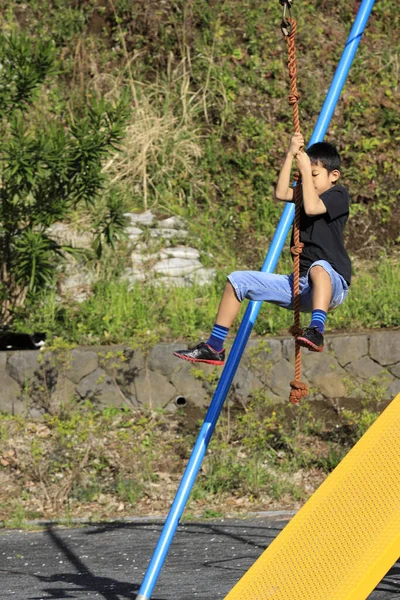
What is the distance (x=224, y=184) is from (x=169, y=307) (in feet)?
8.07

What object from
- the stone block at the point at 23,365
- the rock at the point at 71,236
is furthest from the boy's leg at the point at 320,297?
the rock at the point at 71,236

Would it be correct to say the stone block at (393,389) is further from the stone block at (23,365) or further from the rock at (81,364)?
the stone block at (23,365)

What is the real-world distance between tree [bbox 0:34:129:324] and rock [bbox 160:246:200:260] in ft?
4.98

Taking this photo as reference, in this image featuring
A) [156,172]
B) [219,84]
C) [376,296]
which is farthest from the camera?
[219,84]

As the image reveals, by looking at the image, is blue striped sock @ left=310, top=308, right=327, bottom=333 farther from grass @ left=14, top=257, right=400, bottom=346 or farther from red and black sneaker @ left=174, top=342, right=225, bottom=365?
grass @ left=14, top=257, right=400, bottom=346

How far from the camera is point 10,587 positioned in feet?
18.5

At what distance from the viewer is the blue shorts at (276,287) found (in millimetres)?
4512

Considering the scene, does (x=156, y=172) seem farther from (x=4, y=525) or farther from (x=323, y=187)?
(x=323, y=187)

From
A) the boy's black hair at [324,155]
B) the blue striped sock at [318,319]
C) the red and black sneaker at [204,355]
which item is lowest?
the red and black sneaker at [204,355]

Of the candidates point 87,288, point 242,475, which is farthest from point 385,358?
point 87,288

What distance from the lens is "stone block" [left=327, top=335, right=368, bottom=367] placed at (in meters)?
9.18

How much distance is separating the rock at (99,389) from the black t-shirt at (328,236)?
15.9ft

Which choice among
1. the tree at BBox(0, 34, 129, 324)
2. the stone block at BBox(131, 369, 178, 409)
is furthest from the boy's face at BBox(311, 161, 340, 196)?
the stone block at BBox(131, 369, 178, 409)

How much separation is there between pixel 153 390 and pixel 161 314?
96 centimetres
